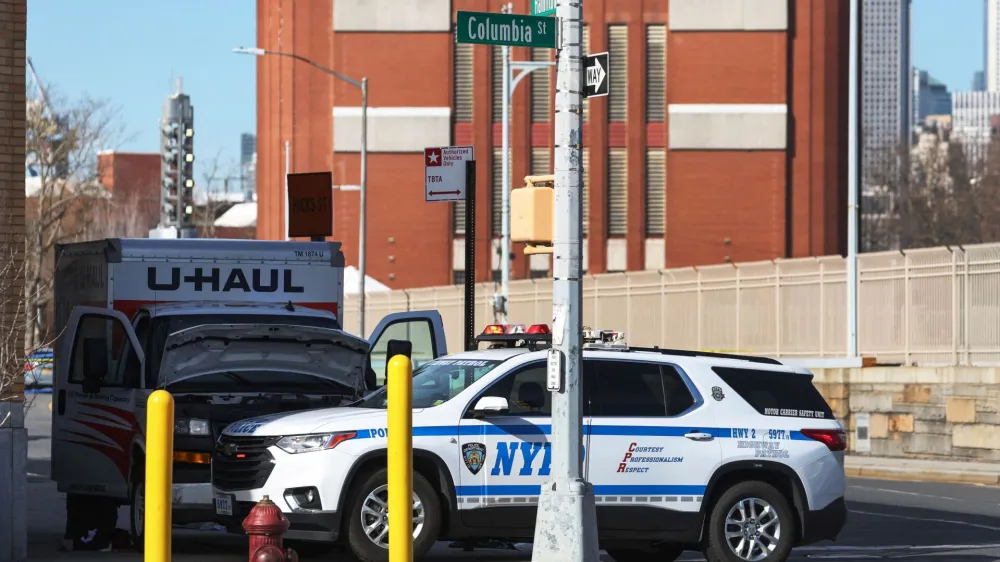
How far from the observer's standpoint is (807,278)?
34.4 metres

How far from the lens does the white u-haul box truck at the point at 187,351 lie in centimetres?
1460

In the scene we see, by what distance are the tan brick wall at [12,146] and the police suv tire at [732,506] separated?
578 centimetres

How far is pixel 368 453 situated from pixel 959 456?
18.6 m

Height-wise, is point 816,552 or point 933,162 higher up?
point 933,162

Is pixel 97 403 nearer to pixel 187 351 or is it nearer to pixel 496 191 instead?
pixel 187 351

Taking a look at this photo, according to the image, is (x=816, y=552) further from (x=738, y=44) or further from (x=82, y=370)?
(x=738, y=44)

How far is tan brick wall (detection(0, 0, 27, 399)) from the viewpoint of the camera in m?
13.9

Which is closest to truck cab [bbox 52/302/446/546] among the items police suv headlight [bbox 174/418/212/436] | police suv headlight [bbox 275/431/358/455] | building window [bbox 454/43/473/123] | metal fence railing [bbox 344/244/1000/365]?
police suv headlight [bbox 174/418/212/436]

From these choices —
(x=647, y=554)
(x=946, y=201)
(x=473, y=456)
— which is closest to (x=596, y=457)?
(x=473, y=456)

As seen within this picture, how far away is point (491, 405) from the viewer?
12977 millimetres

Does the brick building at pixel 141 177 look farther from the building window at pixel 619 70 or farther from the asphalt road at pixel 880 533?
the asphalt road at pixel 880 533

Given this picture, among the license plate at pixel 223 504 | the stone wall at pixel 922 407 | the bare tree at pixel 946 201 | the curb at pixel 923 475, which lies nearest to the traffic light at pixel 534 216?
the license plate at pixel 223 504

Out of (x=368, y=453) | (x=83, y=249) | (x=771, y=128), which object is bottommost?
(x=368, y=453)

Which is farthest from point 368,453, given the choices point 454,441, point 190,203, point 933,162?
point 933,162
